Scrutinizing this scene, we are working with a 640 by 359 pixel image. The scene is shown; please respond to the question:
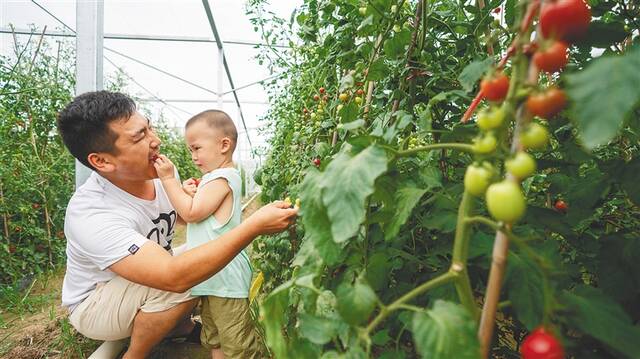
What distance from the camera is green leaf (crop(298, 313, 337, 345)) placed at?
53 cm

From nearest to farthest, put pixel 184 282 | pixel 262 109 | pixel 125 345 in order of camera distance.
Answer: pixel 184 282 < pixel 125 345 < pixel 262 109

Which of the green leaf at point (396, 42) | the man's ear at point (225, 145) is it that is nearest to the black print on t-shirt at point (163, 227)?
the man's ear at point (225, 145)

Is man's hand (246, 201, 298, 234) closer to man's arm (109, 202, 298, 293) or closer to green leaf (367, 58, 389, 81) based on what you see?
man's arm (109, 202, 298, 293)

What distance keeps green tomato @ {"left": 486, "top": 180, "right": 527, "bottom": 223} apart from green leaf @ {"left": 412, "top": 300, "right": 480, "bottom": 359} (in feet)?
0.44

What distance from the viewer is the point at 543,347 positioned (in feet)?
1.35

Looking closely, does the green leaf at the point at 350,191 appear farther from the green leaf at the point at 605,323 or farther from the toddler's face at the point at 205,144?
the toddler's face at the point at 205,144

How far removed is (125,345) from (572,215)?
78.1 inches

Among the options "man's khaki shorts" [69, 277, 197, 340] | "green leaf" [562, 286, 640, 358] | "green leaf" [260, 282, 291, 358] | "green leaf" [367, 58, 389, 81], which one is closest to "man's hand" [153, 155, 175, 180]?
"man's khaki shorts" [69, 277, 197, 340]

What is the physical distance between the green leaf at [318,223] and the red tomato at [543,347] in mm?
255

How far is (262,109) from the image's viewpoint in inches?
460

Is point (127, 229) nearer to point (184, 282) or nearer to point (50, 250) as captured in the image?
point (184, 282)

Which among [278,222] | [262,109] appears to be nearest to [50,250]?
[278,222]

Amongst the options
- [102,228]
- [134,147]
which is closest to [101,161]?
[134,147]

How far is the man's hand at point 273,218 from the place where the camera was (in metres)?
1.21
